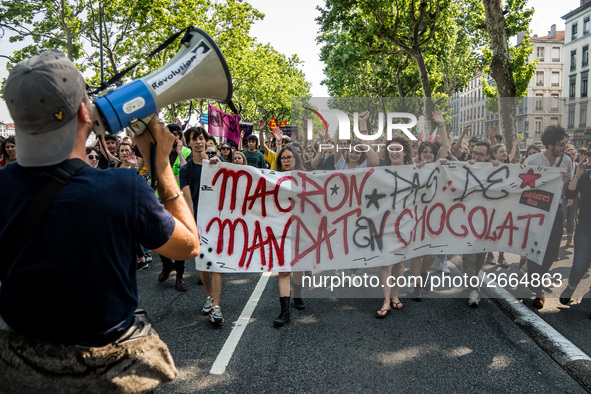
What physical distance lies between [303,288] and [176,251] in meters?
4.20

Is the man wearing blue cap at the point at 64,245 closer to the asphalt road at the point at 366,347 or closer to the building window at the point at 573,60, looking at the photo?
the asphalt road at the point at 366,347

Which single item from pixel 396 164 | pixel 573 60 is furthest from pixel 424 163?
pixel 573 60

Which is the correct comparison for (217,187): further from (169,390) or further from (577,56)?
(577,56)

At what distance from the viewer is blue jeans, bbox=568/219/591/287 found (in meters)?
4.73

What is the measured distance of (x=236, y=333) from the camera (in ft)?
13.6

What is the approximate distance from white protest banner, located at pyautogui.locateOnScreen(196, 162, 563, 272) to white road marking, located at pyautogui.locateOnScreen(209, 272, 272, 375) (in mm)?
493

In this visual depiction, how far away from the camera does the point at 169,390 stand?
123 inches

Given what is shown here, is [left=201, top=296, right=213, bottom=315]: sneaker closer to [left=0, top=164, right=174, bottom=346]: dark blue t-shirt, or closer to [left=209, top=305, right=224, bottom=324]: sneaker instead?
[left=209, top=305, right=224, bottom=324]: sneaker

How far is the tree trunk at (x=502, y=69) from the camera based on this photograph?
9992mm

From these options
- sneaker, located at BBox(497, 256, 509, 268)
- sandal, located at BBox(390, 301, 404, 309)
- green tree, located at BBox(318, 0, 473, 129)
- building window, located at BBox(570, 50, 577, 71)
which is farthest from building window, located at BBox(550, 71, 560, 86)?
sandal, located at BBox(390, 301, 404, 309)

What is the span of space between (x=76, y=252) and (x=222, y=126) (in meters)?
11.0

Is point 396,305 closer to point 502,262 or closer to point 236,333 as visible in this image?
point 236,333

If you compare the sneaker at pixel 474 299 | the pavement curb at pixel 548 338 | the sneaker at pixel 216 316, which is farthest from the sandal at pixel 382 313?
the sneaker at pixel 216 316

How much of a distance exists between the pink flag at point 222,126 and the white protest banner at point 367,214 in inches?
292
